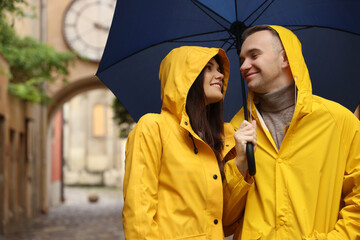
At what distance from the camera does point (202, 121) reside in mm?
2613

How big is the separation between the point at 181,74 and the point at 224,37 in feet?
3.34

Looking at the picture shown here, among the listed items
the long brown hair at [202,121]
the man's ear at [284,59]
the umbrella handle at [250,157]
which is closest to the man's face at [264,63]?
the man's ear at [284,59]

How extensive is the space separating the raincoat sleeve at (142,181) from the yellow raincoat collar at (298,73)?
23.5 inches

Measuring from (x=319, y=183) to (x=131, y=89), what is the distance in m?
1.58

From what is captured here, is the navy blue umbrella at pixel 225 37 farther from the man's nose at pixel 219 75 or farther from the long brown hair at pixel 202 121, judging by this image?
the long brown hair at pixel 202 121

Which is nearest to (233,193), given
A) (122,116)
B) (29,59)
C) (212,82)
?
(212,82)

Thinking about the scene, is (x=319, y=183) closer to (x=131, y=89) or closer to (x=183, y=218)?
(x=183, y=218)

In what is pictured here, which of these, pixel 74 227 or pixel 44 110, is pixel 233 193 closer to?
pixel 74 227

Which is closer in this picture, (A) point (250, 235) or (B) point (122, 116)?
(A) point (250, 235)

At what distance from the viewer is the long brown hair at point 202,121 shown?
257 cm

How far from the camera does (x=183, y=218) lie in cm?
234

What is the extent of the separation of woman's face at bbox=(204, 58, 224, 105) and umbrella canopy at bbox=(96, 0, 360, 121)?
→ 58 centimetres

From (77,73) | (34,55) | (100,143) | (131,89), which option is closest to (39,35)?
(77,73)

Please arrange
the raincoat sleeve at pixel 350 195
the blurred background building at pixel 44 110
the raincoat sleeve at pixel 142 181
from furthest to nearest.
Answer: the blurred background building at pixel 44 110
the raincoat sleeve at pixel 350 195
the raincoat sleeve at pixel 142 181
